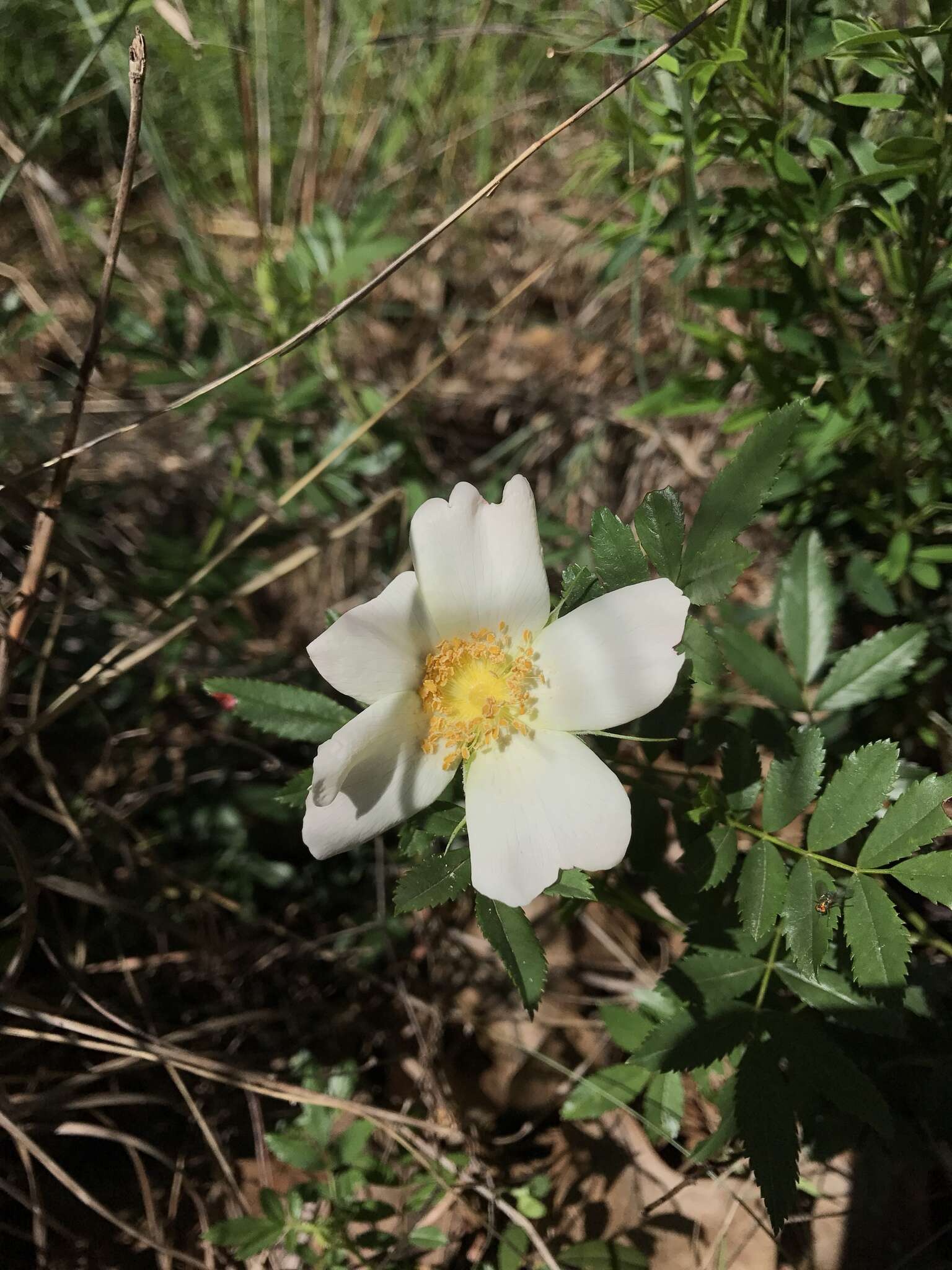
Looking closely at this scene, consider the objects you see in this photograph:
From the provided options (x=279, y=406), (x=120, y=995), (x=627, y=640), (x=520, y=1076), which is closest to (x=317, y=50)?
(x=279, y=406)

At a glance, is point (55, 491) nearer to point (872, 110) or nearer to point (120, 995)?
point (120, 995)

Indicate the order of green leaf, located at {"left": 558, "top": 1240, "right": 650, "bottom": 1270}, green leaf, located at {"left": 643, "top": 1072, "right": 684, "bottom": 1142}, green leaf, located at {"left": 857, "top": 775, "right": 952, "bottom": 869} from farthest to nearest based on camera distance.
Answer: green leaf, located at {"left": 558, "top": 1240, "right": 650, "bottom": 1270}, green leaf, located at {"left": 643, "top": 1072, "right": 684, "bottom": 1142}, green leaf, located at {"left": 857, "top": 775, "right": 952, "bottom": 869}

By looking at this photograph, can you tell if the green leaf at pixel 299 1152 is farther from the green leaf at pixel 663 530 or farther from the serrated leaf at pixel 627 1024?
the green leaf at pixel 663 530

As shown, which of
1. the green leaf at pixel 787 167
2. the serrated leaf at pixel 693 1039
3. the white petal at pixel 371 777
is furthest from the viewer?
the green leaf at pixel 787 167

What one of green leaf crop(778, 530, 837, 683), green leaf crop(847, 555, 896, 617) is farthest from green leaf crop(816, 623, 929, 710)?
green leaf crop(847, 555, 896, 617)

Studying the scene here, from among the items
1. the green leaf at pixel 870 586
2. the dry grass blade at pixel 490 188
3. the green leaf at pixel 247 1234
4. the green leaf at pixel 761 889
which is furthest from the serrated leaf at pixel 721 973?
the dry grass blade at pixel 490 188

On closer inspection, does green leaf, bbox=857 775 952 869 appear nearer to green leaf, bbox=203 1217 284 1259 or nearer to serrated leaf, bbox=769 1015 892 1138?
serrated leaf, bbox=769 1015 892 1138

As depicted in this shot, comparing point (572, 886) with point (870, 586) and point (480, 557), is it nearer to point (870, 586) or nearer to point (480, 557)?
point (480, 557)
